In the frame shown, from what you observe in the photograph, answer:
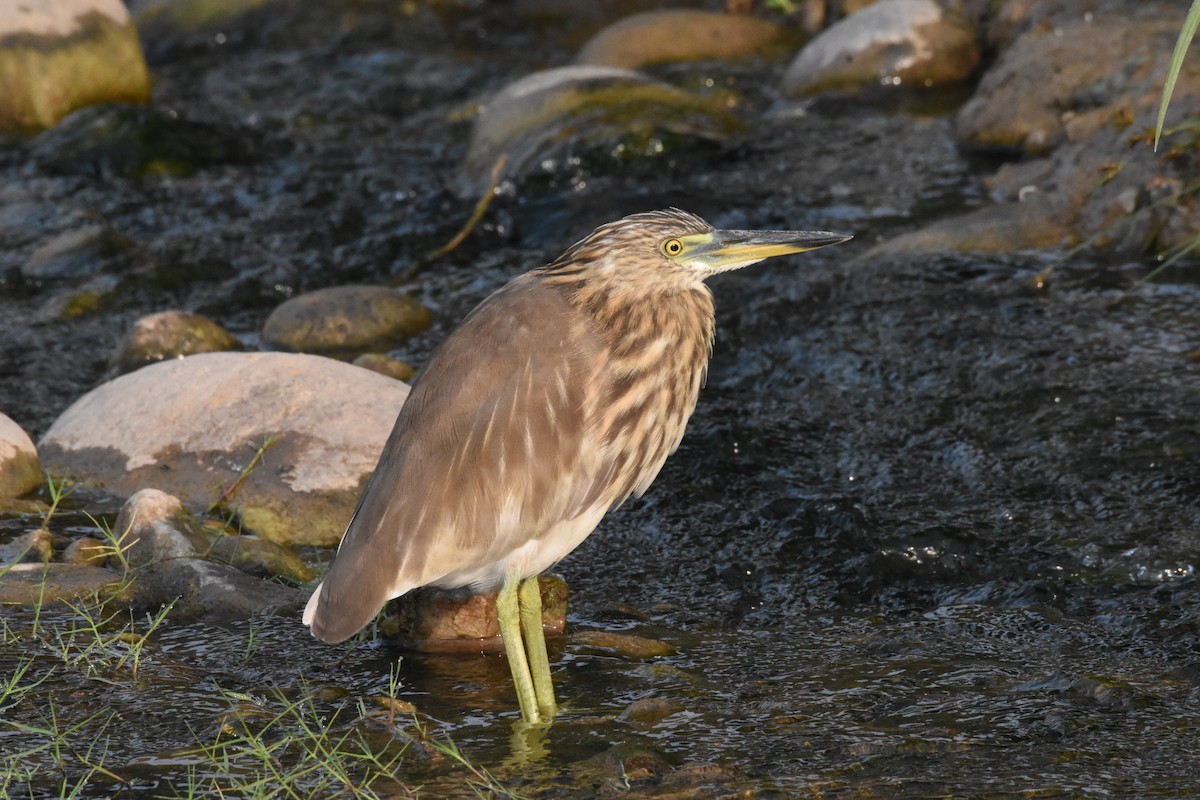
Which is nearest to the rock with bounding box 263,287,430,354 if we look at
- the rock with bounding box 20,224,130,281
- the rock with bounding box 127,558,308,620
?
the rock with bounding box 20,224,130,281

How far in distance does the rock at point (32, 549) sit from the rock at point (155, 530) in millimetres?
233

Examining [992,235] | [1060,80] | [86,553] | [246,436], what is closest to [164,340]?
[246,436]

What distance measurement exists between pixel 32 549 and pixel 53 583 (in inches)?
17.8

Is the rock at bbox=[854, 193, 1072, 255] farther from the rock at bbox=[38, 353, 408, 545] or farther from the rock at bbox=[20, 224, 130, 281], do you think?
the rock at bbox=[20, 224, 130, 281]

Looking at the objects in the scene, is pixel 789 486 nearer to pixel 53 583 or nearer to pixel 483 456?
pixel 483 456

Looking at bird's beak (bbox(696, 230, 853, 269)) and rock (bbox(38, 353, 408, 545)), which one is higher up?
bird's beak (bbox(696, 230, 853, 269))

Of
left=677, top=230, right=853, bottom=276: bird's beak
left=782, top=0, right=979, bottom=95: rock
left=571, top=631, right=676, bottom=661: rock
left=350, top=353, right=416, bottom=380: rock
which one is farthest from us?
left=782, top=0, right=979, bottom=95: rock

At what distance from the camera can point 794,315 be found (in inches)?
289

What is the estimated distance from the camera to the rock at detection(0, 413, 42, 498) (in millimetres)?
5668

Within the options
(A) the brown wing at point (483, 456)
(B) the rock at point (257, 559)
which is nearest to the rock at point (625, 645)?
(A) the brown wing at point (483, 456)

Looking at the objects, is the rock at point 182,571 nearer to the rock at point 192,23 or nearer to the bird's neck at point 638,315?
the bird's neck at point 638,315

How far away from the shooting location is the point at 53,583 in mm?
4680

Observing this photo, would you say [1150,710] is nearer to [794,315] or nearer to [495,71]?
[794,315]

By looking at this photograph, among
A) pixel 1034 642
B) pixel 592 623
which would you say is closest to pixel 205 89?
pixel 592 623
